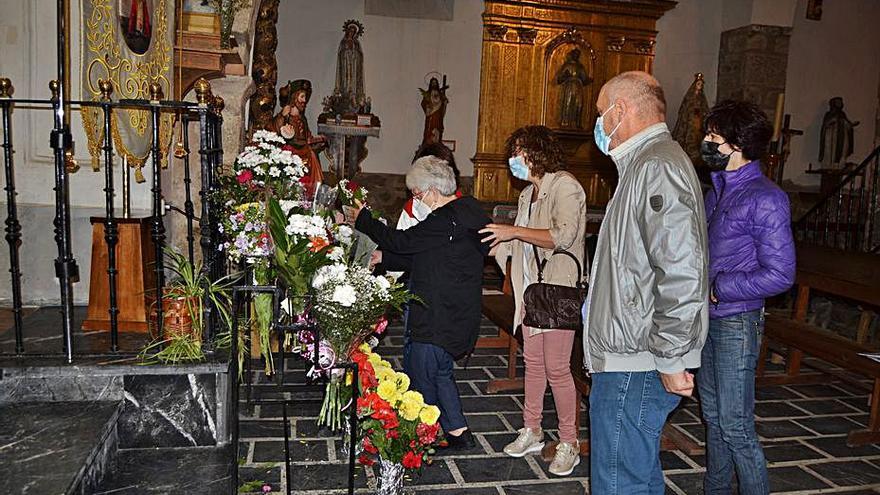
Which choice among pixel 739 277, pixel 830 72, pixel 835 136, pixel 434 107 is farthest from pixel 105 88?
pixel 830 72

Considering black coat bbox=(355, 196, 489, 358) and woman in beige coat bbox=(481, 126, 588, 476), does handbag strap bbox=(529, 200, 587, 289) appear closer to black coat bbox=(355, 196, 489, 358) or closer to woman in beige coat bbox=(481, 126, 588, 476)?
woman in beige coat bbox=(481, 126, 588, 476)

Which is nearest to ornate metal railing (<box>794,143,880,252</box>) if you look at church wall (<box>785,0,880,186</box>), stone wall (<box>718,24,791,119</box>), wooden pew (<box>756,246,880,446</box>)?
church wall (<box>785,0,880,186</box>)

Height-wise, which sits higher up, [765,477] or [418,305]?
[418,305]

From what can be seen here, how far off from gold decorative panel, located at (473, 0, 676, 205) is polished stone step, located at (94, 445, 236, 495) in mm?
9357

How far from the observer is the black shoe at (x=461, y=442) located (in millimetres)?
3885

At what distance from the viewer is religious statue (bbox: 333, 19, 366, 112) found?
11336 mm

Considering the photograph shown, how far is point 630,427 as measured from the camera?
7.70ft

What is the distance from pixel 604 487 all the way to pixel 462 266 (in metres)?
1.48

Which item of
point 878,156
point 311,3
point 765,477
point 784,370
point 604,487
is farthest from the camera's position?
point 311,3

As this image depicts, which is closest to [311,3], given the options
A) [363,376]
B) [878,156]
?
[878,156]

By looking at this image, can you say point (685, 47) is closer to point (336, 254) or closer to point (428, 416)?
point (336, 254)

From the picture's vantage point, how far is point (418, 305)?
367 centimetres

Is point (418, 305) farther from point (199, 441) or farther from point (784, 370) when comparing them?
point (784, 370)

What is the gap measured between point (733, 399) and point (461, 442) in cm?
157
